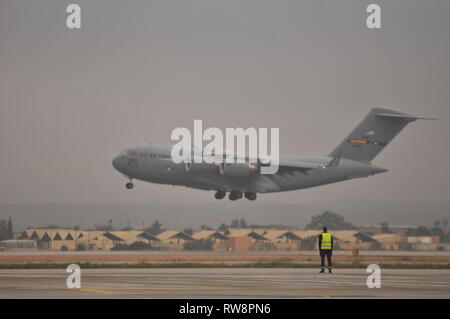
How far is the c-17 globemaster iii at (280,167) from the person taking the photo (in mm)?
54125

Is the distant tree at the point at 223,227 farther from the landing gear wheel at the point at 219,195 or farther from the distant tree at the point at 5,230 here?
the distant tree at the point at 5,230

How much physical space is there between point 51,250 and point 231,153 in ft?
46.2

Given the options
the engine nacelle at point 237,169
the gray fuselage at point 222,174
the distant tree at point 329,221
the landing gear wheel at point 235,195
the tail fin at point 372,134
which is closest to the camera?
the gray fuselage at point 222,174

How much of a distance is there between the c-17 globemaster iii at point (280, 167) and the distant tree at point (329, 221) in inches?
154

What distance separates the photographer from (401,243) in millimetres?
55469

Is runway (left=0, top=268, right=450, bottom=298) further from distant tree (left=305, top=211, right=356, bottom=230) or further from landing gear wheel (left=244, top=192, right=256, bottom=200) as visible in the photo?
distant tree (left=305, top=211, right=356, bottom=230)

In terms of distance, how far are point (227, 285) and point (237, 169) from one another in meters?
33.1

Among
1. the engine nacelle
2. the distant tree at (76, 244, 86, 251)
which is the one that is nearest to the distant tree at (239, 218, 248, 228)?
the engine nacelle

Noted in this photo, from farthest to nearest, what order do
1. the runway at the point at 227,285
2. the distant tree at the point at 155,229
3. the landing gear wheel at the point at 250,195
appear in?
the distant tree at the point at 155,229 → the landing gear wheel at the point at 250,195 → the runway at the point at 227,285

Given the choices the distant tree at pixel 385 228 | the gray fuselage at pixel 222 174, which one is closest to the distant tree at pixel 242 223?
the gray fuselage at pixel 222 174

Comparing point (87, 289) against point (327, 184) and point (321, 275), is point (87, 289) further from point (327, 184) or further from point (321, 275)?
point (327, 184)

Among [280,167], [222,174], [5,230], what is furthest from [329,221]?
[5,230]

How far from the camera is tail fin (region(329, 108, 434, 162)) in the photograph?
59.0 metres
